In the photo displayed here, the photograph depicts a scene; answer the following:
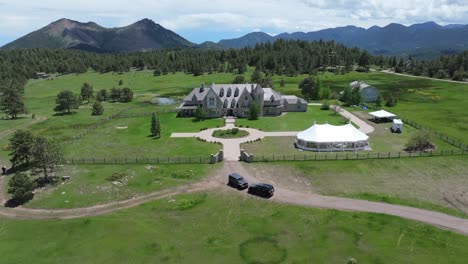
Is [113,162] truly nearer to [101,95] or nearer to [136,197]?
[136,197]

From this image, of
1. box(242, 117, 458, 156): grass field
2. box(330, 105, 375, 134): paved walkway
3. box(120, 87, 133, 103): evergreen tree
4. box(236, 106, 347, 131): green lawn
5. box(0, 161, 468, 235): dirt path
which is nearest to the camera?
box(0, 161, 468, 235): dirt path

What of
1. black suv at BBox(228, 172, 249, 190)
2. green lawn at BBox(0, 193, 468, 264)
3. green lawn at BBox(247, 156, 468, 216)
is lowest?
green lawn at BBox(0, 193, 468, 264)

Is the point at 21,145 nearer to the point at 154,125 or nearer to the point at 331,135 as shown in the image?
the point at 154,125

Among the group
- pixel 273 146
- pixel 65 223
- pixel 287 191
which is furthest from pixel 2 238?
pixel 273 146

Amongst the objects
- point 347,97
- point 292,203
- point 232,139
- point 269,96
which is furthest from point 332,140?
point 347,97

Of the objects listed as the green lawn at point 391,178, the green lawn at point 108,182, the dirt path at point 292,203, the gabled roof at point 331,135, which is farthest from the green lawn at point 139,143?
the gabled roof at point 331,135

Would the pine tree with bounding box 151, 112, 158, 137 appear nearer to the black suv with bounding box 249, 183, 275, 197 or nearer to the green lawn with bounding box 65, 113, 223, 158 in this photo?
the green lawn with bounding box 65, 113, 223, 158

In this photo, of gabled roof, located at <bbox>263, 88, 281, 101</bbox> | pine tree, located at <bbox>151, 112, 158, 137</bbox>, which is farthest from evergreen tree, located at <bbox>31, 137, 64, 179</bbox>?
gabled roof, located at <bbox>263, 88, 281, 101</bbox>
